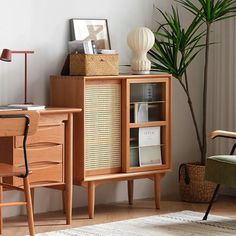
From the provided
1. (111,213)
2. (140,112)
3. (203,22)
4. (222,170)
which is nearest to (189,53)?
(203,22)

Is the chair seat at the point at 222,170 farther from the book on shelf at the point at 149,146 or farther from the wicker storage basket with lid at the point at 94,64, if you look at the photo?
the wicker storage basket with lid at the point at 94,64

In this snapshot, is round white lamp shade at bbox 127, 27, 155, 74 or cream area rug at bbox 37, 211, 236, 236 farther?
round white lamp shade at bbox 127, 27, 155, 74

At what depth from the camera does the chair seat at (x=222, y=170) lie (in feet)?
16.3

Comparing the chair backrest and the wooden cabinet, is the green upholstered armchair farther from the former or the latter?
the chair backrest

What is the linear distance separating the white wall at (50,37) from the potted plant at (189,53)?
0.22 m

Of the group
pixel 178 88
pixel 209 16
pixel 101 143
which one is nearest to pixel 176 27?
pixel 209 16

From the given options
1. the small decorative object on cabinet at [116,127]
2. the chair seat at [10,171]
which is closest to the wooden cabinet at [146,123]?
the small decorative object on cabinet at [116,127]

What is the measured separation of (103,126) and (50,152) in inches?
20.9

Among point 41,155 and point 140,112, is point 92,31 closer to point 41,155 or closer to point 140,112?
point 140,112

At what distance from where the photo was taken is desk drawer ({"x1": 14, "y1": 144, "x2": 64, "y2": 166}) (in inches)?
193

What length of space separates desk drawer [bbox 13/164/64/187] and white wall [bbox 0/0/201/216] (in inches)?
19.6

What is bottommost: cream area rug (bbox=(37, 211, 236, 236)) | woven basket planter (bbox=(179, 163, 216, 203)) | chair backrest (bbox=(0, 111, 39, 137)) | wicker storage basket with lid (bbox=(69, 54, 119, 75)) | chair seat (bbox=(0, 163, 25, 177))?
cream area rug (bbox=(37, 211, 236, 236))

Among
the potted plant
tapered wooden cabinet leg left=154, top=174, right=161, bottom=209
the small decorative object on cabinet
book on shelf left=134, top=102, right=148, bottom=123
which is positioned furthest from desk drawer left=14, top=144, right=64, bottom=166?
the potted plant

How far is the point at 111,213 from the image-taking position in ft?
18.4
